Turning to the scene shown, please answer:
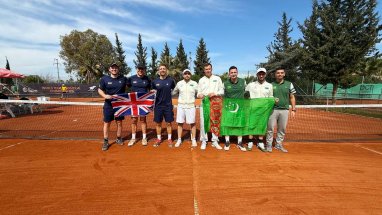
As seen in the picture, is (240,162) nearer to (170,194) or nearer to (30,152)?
(170,194)

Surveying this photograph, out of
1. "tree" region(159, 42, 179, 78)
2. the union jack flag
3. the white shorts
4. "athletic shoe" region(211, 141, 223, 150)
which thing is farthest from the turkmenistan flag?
"tree" region(159, 42, 179, 78)

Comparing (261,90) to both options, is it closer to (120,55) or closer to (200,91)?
(200,91)

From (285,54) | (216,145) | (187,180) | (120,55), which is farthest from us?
(120,55)

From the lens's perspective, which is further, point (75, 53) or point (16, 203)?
point (75, 53)

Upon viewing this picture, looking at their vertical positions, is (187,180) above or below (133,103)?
below

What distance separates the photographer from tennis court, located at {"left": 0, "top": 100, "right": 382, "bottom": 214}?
3412 mm

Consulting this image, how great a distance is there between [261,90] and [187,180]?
10.00 ft

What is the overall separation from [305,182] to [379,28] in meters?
17.8

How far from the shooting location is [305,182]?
13.7 ft

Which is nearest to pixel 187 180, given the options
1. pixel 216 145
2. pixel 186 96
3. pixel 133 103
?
pixel 216 145

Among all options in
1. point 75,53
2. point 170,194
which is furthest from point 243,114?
point 75,53

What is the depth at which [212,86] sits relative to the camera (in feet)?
19.8

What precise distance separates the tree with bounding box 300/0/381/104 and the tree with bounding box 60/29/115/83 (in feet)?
135

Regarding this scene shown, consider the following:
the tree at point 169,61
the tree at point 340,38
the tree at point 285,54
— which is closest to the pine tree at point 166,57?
the tree at point 169,61
